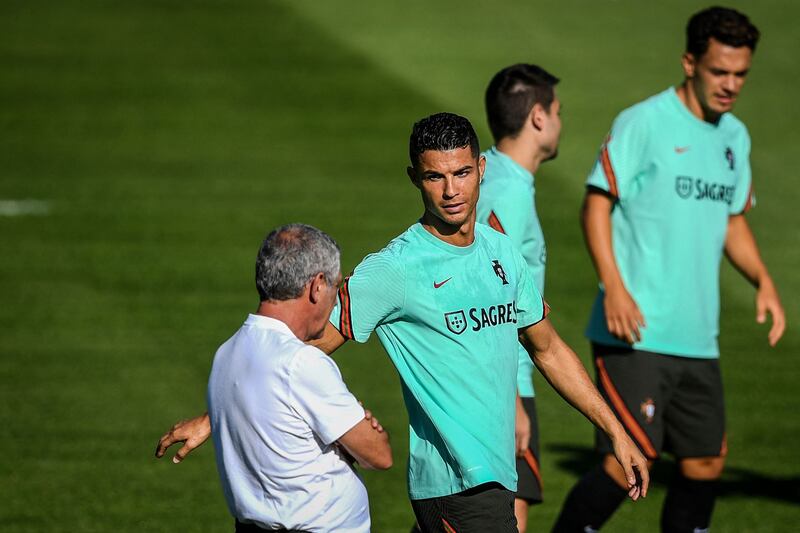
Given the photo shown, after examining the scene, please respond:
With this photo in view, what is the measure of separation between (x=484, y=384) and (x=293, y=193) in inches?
413

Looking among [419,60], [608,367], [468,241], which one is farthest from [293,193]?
[468,241]

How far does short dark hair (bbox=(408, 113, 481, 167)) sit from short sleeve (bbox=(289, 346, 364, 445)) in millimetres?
932

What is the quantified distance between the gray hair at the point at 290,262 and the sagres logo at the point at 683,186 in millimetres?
2915

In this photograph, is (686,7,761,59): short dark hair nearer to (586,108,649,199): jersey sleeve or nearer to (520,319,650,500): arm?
(586,108,649,199): jersey sleeve

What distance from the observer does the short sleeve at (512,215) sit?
6.13m

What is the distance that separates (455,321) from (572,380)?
616 mm

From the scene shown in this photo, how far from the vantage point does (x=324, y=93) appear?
18.2 m

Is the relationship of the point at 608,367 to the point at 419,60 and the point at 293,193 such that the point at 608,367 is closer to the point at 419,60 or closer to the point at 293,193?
the point at 293,193

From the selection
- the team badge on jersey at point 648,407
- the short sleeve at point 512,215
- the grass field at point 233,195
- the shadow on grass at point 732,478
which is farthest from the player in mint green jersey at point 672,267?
the shadow on grass at point 732,478

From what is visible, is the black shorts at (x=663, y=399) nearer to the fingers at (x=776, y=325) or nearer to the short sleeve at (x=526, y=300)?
the fingers at (x=776, y=325)

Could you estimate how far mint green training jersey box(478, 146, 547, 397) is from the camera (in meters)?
6.16

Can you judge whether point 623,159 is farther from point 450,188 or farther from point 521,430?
point 450,188

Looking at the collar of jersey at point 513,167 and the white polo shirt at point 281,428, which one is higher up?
the collar of jersey at point 513,167

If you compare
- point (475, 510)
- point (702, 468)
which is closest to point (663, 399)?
point (702, 468)
